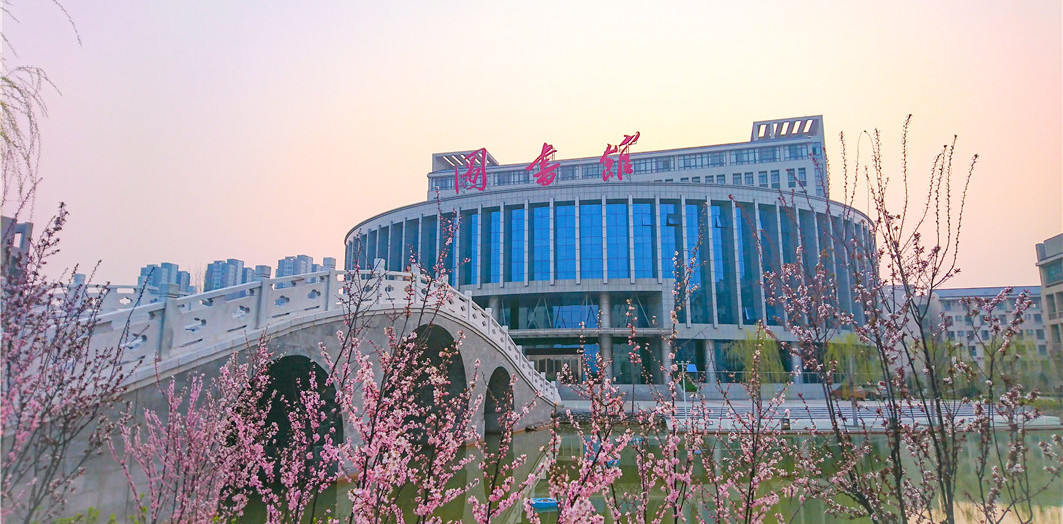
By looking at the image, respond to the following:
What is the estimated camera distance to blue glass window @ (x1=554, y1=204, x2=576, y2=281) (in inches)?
1542

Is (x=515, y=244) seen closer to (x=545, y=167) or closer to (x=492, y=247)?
(x=492, y=247)

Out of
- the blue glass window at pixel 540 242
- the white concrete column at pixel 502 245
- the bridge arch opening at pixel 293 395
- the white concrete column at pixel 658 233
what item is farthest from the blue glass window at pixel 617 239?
the bridge arch opening at pixel 293 395

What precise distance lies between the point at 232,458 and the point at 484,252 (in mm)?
37143

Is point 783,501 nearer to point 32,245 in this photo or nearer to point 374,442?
point 374,442

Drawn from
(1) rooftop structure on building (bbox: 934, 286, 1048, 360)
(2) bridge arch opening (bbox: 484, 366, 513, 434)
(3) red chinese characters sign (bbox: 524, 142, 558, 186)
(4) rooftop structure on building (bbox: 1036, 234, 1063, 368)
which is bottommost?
(2) bridge arch opening (bbox: 484, 366, 513, 434)

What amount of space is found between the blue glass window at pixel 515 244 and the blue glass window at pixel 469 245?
2.24m

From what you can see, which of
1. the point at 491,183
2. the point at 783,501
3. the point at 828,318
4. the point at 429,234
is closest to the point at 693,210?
the point at 429,234

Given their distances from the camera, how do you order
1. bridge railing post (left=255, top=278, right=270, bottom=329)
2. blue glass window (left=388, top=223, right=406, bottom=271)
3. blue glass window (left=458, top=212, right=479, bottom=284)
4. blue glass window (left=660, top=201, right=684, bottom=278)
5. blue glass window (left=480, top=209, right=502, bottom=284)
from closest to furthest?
1. bridge railing post (left=255, top=278, right=270, bottom=329)
2. blue glass window (left=660, top=201, right=684, bottom=278)
3. blue glass window (left=480, top=209, right=502, bottom=284)
4. blue glass window (left=458, top=212, right=479, bottom=284)
5. blue glass window (left=388, top=223, right=406, bottom=271)

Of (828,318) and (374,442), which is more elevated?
(828,318)

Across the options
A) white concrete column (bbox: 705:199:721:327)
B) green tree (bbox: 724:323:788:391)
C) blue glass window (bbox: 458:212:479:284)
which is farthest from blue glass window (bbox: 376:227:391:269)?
green tree (bbox: 724:323:788:391)

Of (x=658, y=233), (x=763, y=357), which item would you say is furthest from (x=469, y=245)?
(x=763, y=357)

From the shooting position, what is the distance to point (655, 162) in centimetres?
5909

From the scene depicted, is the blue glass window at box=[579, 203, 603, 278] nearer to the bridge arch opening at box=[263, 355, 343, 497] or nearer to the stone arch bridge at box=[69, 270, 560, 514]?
the stone arch bridge at box=[69, 270, 560, 514]

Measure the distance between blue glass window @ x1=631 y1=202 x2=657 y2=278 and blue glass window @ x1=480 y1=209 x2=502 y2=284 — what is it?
28.8 ft
